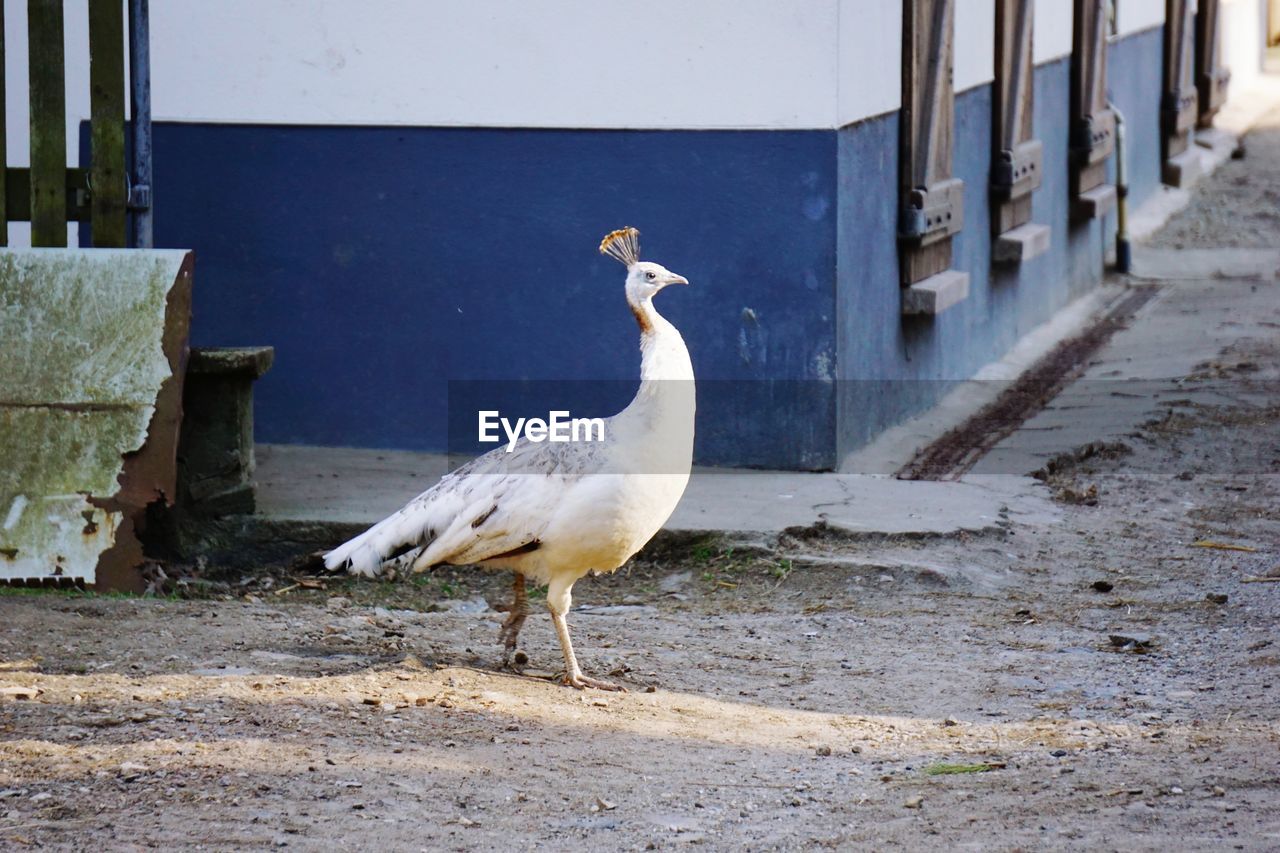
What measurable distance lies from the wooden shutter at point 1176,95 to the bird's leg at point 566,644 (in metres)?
13.2

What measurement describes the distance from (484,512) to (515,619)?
16.7 inches

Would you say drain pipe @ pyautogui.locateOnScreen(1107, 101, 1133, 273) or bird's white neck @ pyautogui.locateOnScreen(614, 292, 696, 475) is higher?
drain pipe @ pyautogui.locateOnScreen(1107, 101, 1133, 273)

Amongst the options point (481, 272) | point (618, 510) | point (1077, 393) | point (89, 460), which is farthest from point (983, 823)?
point (1077, 393)

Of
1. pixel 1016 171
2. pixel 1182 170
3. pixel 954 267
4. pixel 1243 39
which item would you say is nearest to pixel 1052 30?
pixel 1016 171

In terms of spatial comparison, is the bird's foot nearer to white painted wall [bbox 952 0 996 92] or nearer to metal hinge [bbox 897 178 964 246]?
metal hinge [bbox 897 178 964 246]

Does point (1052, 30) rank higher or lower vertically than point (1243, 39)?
lower

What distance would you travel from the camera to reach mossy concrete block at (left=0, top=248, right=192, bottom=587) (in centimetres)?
642

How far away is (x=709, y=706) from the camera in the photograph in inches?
203

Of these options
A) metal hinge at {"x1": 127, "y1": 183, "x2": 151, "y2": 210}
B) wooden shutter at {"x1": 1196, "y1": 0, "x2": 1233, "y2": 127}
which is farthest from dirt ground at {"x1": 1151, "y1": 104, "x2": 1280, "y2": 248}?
metal hinge at {"x1": 127, "y1": 183, "x2": 151, "y2": 210}

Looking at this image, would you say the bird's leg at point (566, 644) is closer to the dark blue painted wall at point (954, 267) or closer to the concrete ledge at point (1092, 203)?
the dark blue painted wall at point (954, 267)

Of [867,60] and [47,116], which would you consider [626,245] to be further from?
[867,60]

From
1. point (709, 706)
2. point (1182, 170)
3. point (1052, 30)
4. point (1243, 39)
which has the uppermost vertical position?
point (1243, 39)

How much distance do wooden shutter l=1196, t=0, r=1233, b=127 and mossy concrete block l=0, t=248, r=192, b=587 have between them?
14.5 m

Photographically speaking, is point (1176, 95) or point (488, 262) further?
point (1176, 95)
